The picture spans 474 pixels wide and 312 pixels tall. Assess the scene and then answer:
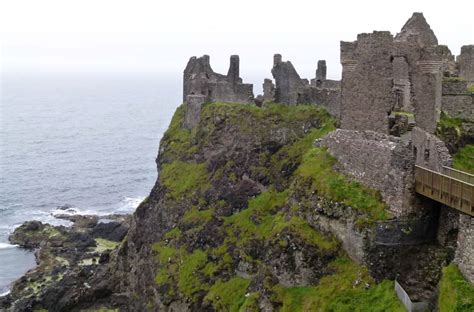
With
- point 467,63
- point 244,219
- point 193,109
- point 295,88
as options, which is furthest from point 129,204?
point 467,63

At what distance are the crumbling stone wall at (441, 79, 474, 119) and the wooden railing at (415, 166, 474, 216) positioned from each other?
12.9 m

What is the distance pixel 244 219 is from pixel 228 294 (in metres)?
6.71

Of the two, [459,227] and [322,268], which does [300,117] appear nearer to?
[322,268]

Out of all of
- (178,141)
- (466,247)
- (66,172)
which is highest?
(466,247)

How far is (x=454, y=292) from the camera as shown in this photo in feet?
77.2

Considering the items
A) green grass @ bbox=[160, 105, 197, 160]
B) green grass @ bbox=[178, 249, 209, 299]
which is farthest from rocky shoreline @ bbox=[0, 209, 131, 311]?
green grass @ bbox=[178, 249, 209, 299]

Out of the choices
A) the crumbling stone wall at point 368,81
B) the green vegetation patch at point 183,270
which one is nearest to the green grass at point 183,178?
the green vegetation patch at point 183,270

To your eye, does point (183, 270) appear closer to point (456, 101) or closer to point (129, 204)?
point (456, 101)

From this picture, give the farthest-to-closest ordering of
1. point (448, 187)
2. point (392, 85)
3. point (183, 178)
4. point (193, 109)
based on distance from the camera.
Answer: point (193, 109) → point (183, 178) → point (392, 85) → point (448, 187)

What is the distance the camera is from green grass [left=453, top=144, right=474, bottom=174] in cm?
3328

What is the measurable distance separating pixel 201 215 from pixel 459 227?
27.5 metres

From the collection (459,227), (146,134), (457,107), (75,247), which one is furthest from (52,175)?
(459,227)

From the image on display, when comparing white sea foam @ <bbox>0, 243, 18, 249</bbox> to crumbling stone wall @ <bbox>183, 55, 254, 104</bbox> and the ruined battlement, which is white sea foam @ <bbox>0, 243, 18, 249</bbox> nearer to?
crumbling stone wall @ <bbox>183, 55, 254, 104</bbox>

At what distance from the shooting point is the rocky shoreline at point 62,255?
58.1 meters
